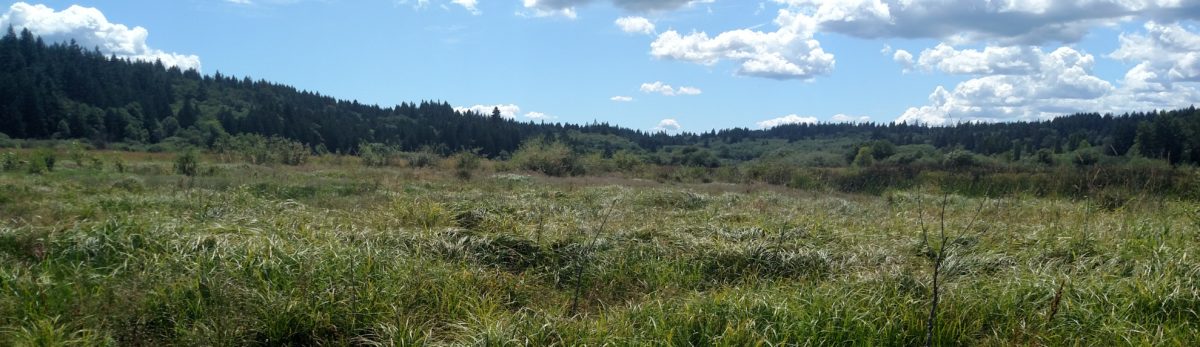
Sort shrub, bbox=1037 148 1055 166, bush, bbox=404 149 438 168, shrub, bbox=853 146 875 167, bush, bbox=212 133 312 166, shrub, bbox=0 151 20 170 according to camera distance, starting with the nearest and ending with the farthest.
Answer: shrub, bbox=0 151 20 170 < bush, bbox=212 133 312 166 < bush, bbox=404 149 438 168 < shrub, bbox=1037 148 1055 166 < shrub, bbox=853 146 875 167

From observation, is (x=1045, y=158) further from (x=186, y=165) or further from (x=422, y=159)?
(x=186, y=165)

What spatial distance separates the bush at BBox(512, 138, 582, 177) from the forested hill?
50.4 feet

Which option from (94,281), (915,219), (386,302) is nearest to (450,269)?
(386,302)

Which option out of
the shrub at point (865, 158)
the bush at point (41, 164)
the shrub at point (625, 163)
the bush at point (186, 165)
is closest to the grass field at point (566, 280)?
the bush at point (41, 164)

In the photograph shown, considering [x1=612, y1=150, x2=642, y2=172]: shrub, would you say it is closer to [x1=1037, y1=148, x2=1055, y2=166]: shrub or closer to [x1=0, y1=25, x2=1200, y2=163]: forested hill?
[x1=0, y1=25, x2=1200, y2=163]: forested hill

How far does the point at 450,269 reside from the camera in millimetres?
6488

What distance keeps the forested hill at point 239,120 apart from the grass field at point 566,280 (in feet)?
99.8

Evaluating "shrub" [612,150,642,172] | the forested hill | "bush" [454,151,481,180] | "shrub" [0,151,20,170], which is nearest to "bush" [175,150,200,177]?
"shrub" [0,151,20,170]

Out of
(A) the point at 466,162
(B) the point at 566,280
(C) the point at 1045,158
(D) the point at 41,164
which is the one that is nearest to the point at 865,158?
(C) the point at 1045,158

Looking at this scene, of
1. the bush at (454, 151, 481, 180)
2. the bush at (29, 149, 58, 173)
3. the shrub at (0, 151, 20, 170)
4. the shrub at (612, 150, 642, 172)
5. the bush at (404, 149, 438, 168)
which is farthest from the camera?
the shrub at (612, 150, 642, 172)

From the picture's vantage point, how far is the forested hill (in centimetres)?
5322

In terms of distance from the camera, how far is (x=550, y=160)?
3922 centimetres

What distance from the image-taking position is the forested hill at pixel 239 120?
5322 cm

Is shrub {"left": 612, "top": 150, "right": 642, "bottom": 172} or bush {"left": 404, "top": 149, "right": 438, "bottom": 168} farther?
shrub {"left": 612, "top": 150, "right": 642, "bottom": 172}
